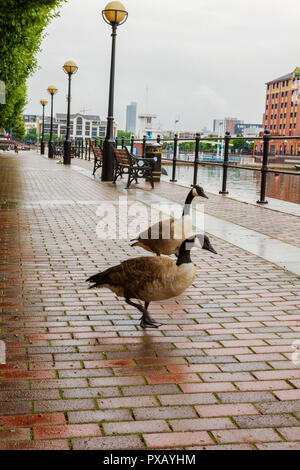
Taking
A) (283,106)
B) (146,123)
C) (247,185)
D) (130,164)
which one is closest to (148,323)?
(130,164)

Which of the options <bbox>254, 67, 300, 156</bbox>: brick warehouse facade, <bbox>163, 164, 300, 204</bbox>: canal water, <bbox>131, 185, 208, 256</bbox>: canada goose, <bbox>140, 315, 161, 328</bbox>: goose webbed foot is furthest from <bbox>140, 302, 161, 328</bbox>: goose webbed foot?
<bbox>254, 67, 300, 156</bbox>: brick warehouse facade

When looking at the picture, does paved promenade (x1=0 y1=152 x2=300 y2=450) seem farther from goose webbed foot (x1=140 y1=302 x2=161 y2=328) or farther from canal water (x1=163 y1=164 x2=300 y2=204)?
canal water (x1=163 y1=164 x2=300 y2=204)

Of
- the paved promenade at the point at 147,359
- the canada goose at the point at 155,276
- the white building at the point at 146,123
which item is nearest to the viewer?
the paved promenade at the point at 147,359

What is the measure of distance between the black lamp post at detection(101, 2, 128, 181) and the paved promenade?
35.1ft

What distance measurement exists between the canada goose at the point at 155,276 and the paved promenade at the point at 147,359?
0.35m

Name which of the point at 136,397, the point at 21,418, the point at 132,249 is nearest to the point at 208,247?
the point at 136,397

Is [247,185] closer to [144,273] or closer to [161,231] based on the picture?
[161,231]

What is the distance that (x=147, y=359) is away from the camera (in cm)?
341

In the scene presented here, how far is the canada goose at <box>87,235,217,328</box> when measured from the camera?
358cm

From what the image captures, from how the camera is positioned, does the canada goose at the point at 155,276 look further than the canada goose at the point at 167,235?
No

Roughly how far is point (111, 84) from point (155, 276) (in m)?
14.5

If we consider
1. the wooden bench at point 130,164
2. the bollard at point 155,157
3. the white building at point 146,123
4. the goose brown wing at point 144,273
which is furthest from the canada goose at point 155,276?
the white building at point 146,123

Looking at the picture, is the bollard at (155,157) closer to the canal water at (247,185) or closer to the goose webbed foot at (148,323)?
the canal water at (247,185)

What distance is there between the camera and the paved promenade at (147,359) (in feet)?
8.32
